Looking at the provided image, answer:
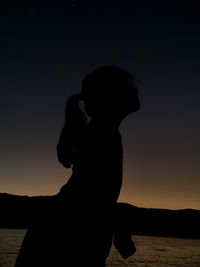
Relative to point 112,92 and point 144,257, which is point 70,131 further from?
point 144,257

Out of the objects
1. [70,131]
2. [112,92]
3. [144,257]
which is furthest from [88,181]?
[144,257]

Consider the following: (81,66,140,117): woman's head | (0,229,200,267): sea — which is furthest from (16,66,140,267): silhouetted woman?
(0,229,200,267): sea

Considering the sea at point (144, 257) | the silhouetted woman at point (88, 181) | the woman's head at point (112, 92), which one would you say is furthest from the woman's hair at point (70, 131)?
the sea at point (144, 257)

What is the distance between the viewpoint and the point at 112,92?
224 centimetres

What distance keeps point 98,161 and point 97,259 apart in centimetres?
51

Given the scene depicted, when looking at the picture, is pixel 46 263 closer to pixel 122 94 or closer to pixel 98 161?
pixel 98 161

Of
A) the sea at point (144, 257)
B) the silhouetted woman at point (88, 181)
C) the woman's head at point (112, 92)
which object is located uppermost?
the sea at point (144, 257)

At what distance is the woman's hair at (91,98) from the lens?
Result: 88.4 inches

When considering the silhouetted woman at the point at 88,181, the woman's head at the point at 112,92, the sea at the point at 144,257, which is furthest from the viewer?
the sea at the point at 144,257

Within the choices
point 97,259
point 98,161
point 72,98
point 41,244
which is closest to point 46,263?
point 41,244

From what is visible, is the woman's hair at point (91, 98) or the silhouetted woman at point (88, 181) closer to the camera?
the silhouetted woman at point (88, 181)

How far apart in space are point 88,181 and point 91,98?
1.61 ft

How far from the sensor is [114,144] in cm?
222

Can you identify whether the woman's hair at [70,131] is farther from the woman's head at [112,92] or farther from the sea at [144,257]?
the sea at [144,257]
